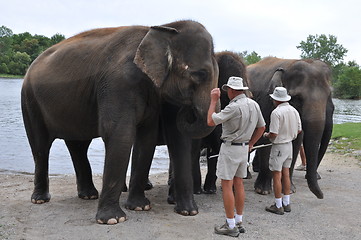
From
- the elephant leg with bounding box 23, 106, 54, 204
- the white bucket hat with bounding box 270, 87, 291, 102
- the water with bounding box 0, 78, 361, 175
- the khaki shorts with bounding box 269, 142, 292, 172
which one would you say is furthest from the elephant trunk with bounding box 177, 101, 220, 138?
the water with bounding box 0, 78, 361, 175

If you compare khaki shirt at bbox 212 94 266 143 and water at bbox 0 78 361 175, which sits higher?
khaki shirt at bbox 212 94 266 143

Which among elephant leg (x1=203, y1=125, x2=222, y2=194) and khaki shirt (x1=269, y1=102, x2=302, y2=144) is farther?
elephant leg (x1=203, y1=125, x2=222, y2=194)

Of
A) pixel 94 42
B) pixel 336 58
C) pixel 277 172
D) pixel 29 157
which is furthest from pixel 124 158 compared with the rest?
pixel 336 58

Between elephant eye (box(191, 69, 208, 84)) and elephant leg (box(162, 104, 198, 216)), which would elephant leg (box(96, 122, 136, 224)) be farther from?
elephant eye (box(191, 69, 208, 84))

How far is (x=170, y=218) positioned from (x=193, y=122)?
3.90ft

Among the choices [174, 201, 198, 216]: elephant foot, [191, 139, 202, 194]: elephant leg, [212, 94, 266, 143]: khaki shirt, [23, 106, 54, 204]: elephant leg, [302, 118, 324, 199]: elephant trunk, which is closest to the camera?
[212, 94, 266, 143]: khaki shirt

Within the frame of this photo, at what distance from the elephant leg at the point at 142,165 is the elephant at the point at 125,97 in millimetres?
13

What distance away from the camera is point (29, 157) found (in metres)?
12.4

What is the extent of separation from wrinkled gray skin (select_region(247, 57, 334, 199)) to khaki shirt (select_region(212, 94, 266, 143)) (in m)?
2.03

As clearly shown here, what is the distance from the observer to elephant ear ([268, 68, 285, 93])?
7012 millimetres

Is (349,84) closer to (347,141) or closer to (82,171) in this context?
(347,141)

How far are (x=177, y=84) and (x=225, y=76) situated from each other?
5.83ft

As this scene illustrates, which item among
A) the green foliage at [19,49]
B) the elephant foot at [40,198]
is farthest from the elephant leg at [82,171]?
the green foliage at [19,49]

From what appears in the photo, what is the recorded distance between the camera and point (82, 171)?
20.8 feet
